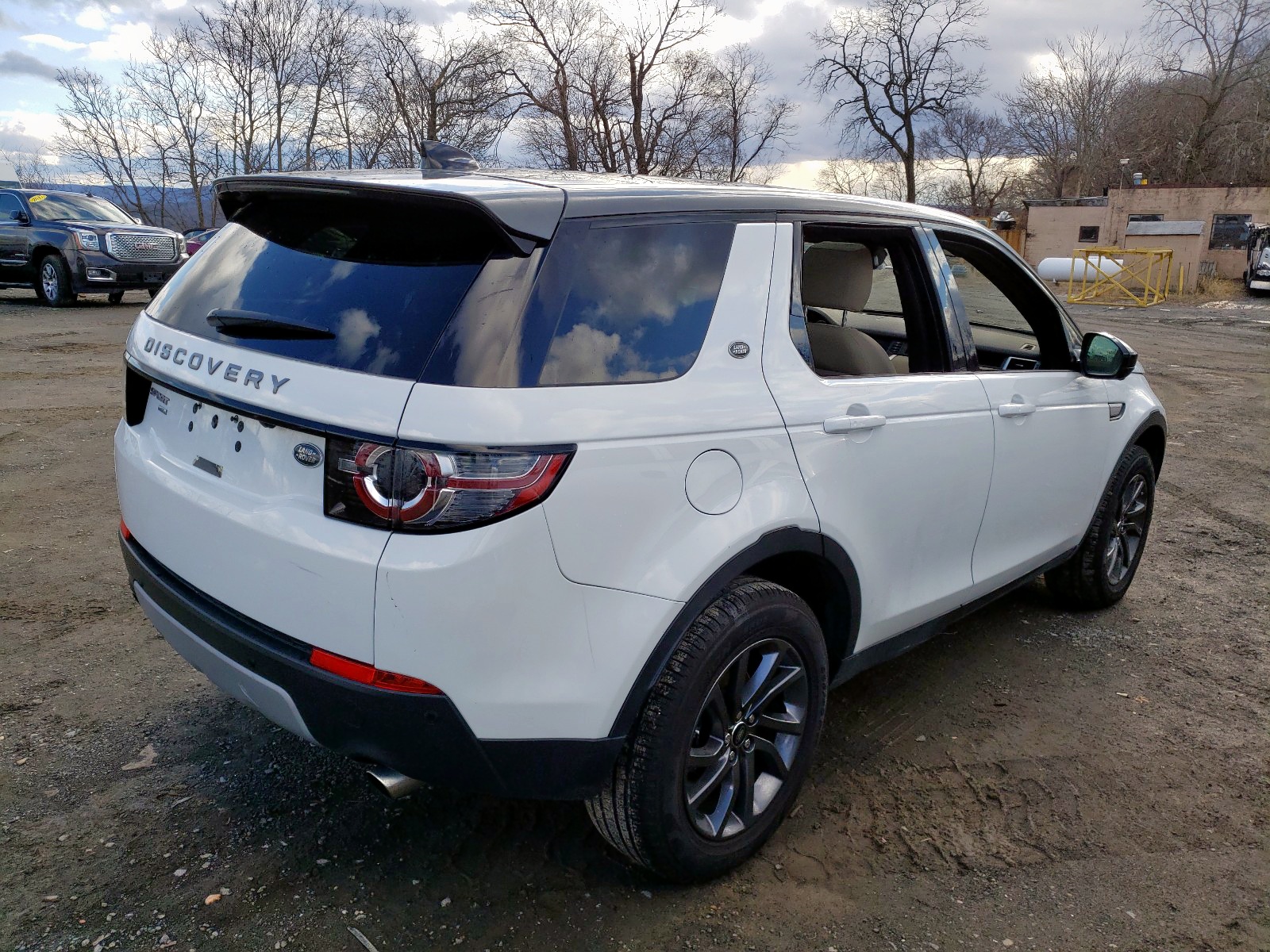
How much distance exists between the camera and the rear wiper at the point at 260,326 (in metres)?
2.14

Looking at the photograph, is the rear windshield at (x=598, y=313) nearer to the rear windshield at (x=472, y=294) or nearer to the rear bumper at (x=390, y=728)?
the rear windshield at (x=472, y=294)

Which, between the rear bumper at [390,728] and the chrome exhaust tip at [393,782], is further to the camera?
the chrome exhaust tip at [393,782]

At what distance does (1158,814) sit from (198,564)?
9.23 ft

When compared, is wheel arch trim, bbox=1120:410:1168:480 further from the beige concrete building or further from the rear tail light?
the beige concrete building

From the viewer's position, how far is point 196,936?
222 centimetres

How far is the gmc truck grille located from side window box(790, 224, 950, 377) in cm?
1564

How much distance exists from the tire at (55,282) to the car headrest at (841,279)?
1674 centimetres

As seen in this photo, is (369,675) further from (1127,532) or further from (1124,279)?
(1124,279)

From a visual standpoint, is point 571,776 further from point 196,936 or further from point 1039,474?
point 1039,474

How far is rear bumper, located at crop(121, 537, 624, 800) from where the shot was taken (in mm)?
1970

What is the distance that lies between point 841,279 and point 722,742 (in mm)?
1723

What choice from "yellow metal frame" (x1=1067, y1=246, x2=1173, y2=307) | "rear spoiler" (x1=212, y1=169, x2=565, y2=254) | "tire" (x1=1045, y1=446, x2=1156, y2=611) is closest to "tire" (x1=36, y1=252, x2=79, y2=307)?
"rear spoiler" (x1=212, y1=169, x2=565, y2=254)

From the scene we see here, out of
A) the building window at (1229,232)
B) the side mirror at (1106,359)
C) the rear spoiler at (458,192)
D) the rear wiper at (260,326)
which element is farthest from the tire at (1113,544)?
the building window at (1229,232)

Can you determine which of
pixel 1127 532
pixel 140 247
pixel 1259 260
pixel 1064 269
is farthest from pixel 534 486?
pixel 1064 269
